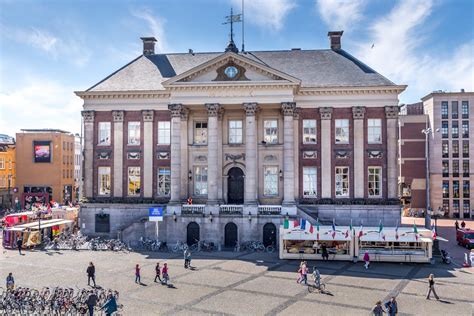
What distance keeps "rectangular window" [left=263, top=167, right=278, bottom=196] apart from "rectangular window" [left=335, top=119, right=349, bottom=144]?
7.09 metres

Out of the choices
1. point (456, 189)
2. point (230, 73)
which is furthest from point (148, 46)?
point (456, 189)

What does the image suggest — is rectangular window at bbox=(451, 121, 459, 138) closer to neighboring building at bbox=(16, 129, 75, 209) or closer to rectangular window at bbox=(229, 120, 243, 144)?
rectangular window at bbox=(229, 120, 243, 144)

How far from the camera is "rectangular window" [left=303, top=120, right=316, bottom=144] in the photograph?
42.2 metres

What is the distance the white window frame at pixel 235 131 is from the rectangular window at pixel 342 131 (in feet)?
31.9

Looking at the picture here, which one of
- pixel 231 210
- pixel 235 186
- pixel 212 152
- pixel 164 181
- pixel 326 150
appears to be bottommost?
pixel 231 210

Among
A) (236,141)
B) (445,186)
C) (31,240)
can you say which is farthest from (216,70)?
(445,186)

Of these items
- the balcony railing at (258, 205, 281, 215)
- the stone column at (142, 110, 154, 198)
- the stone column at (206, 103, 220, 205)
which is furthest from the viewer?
the stone column at (142, 110, 154, 198)

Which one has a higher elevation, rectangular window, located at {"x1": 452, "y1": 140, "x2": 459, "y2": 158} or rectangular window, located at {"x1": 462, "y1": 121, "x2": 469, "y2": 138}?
rectangular window, located at {"x1": 462, "y1": 121, "x2": 469, "y2": 138}

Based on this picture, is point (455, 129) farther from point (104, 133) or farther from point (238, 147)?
point (104, 133)

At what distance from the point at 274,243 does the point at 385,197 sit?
12.3 meters

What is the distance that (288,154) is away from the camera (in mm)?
39094

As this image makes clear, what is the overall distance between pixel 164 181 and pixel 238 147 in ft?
28.1

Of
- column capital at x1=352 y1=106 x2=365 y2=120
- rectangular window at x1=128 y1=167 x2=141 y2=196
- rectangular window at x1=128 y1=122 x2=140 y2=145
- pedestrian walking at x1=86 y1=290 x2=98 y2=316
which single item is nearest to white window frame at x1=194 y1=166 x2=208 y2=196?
rectangular window at x1=128 y1=167 x2=141 y2=196

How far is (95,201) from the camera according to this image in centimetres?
4319
